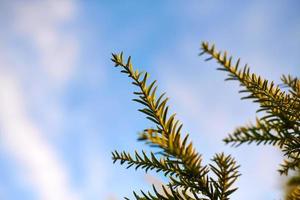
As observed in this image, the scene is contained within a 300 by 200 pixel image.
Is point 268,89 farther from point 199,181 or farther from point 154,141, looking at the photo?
point 154,141

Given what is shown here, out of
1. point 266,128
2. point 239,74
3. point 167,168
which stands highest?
point 239,74

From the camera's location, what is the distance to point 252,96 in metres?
1.81

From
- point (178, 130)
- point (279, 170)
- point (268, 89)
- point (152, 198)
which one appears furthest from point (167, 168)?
point (279, 170)

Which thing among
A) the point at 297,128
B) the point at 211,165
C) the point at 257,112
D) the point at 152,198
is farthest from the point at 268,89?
the point at 152,198

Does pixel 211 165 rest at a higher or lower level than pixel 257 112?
lower

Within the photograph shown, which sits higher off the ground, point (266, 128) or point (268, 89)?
point (268, 89)

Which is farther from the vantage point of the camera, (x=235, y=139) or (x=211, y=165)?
(x=235, y=139)

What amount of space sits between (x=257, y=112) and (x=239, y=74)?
1.27ft

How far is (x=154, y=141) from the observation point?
1.25 meters

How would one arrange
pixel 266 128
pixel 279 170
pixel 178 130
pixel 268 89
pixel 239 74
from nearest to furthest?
pixel 178 130, pixel 239 74, pixel 266 128, pixel 268 89, pixel 279 170

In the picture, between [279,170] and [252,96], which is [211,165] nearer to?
[252,96]

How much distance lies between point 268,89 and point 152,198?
98 cm

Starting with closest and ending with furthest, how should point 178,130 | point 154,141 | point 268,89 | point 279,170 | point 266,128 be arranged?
point 154,141 < point 178,130 < point 266,128 < point 268,89 < point 279,170

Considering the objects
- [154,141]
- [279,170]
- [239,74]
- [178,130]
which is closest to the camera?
[154,141]
